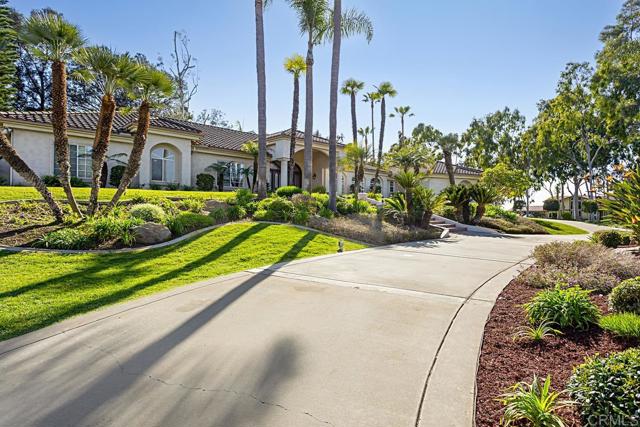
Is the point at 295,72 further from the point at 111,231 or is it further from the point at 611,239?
the point at 611,239

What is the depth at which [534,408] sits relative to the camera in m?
2.41

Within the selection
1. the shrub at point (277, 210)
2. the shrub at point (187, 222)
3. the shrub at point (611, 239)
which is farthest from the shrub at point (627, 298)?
the shrub at point (277, 210)

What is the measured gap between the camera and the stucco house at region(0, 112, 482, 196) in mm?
17859

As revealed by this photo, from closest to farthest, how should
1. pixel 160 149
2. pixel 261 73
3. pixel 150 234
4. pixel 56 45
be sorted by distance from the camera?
pixel 56 45
pixel 150 234
pixel 261 73
pixel 160 149

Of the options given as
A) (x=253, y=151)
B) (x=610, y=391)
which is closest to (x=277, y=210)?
(x=253, y=151)

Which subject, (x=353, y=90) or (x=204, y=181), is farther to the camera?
(x=353, y=90)

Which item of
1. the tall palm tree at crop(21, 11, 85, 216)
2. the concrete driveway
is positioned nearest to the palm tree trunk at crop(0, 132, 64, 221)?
the tall palm tree at crop(21, 11, 85, 216)

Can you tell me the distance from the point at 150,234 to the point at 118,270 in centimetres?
273

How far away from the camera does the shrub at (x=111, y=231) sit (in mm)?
9241

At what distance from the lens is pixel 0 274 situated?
6.52 metres

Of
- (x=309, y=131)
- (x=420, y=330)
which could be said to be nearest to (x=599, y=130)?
(x=309, y=131)

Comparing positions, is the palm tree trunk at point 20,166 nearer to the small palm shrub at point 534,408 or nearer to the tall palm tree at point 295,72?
the small palm shrub at point 534,408

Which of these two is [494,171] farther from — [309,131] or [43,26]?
[43,26]

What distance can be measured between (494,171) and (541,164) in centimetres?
2341
